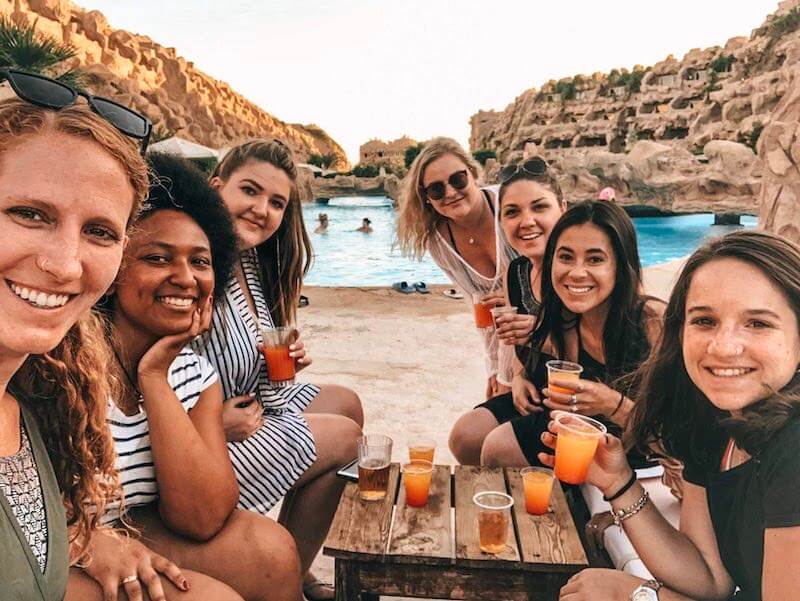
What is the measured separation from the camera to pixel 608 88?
228ft

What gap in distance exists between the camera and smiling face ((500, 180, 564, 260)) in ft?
10.7

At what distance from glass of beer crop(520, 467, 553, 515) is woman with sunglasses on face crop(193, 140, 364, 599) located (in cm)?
94

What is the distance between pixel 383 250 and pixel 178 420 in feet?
73.5

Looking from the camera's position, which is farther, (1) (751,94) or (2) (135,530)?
(1) (751,94)

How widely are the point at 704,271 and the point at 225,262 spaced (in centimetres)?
175

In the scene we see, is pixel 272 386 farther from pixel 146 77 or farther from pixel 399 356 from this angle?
pixel 146 77

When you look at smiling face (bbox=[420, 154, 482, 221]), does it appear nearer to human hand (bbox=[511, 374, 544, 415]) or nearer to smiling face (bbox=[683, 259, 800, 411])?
human hand (bbox=[511, 374, 544, 415])

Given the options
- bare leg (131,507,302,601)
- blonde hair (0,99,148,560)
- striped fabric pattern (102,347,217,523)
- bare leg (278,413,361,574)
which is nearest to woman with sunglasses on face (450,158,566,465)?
bare leg (278,413,361,574)

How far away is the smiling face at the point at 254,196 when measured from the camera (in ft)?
9.47

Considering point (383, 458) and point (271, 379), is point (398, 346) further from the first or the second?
point (383, 458)

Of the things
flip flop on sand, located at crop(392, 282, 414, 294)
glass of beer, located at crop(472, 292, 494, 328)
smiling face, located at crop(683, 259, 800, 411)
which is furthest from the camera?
flip flop on sand, located at crop(392, 282, 414, 294)

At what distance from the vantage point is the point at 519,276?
11.2 feet

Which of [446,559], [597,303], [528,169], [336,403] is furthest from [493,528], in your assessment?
[528,169]

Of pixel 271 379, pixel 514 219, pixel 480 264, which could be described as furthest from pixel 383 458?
pixel 480 264
